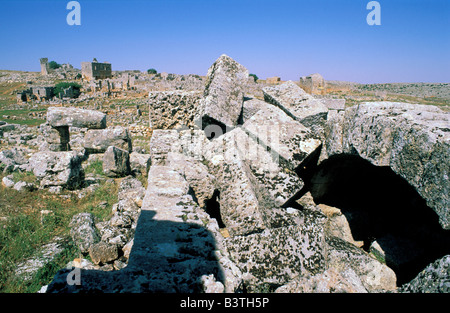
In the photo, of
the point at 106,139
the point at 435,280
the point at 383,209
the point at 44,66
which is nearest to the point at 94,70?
the point at 44,66

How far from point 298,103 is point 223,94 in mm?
1331

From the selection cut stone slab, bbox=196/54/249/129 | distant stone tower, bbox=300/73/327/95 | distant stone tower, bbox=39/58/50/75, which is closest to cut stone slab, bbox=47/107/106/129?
cut stone slab, bbox=196/54/249/129

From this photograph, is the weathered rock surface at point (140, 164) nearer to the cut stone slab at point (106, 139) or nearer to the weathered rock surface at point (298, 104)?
the cut stone slab at point (106, 139)

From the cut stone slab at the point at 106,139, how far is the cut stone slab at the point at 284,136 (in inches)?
240

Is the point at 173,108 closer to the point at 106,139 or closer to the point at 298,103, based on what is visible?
the point at 298,103

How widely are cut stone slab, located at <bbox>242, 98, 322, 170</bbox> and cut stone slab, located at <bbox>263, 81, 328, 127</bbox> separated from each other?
29 cm

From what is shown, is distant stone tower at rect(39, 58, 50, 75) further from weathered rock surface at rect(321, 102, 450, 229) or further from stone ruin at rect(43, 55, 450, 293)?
weathered rock surface at rect(321, 102, 450, 229)

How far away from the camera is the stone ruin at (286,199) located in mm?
2098

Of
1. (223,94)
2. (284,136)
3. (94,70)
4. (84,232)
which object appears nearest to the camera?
(284,136)

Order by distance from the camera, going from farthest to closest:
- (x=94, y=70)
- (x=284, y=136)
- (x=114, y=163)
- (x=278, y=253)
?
(x=94, y=70) < (x=114, y=163) < (x=284, y=136) < (x=278, y=253)

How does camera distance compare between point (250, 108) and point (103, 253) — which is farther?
point (250, 108)

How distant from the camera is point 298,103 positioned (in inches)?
173

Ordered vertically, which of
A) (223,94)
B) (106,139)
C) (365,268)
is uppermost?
(223,94)

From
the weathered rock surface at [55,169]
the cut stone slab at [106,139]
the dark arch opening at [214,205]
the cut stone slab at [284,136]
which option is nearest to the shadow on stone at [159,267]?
the dark arch opening at [214,205]
